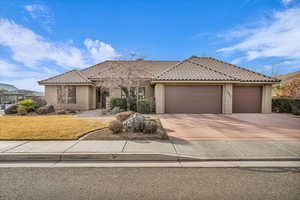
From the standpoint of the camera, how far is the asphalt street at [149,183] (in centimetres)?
229

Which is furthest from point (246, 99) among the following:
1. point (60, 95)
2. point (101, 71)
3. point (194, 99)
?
point (60, 95)

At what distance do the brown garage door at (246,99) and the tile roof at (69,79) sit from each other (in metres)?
13.6

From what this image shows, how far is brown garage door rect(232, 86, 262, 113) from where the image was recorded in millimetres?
11969

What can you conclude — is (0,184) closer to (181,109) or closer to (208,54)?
(181,109)

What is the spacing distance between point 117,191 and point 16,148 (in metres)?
3.87

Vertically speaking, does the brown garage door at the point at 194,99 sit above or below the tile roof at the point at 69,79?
below

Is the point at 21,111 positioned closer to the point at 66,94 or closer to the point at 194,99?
the point at 66,94

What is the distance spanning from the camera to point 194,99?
11.6 m

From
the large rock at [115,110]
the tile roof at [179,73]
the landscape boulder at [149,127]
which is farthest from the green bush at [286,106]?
the large rock at [115,110]

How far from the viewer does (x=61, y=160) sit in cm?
365

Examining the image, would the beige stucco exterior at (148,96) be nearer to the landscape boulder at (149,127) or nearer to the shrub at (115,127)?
the landscape boulder at (149,127)

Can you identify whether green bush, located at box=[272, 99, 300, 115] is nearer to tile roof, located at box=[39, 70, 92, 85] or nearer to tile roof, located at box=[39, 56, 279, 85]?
tile roof, located at box=[39, 56, 279, 85]

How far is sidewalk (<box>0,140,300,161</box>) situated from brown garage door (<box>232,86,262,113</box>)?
7724 millimetres

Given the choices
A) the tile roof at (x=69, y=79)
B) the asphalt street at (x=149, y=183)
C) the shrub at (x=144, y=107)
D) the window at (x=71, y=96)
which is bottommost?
the asphalt street at (x=149, y=183)
